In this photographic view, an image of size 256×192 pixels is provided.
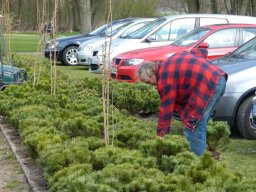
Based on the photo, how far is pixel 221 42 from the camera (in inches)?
527

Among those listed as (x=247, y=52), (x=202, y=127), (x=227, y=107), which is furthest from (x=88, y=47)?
(x=202, y=127)

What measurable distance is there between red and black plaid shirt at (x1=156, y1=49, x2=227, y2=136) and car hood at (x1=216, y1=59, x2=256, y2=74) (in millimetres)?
2818

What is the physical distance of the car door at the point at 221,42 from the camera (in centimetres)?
1328

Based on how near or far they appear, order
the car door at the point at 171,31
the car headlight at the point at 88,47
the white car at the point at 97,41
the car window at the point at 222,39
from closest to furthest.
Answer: the car window at the point at 222,39
the car door at the point at 171,31
the white car at the point at 97,41
the car headlight at the point at 88,47

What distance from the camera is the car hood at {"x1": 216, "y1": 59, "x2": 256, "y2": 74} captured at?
902 centimetres

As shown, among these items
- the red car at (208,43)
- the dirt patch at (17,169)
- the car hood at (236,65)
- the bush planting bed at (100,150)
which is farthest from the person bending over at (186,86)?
the red car at (208,43)

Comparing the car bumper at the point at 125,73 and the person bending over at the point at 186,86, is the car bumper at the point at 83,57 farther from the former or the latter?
the person bending over at the point at 186,86

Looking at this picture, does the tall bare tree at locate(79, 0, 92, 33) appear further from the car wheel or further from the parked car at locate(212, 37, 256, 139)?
the parked car at locate(212, 37, 256, 139)

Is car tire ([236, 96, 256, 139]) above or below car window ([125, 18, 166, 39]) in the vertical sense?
below

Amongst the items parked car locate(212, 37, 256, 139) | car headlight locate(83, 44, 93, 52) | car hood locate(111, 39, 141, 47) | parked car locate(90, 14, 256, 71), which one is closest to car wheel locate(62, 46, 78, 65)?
car headlight locate(83, 44, 93, 52)

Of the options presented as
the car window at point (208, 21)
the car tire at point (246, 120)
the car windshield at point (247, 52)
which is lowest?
the car tire at point (246, 120)

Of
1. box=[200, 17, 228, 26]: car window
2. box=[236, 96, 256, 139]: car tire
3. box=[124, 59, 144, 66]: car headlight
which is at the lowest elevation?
box=[236, 96, 256, 139]: car tire

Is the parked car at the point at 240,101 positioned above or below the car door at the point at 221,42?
below

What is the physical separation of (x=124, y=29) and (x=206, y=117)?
42.9 feet
